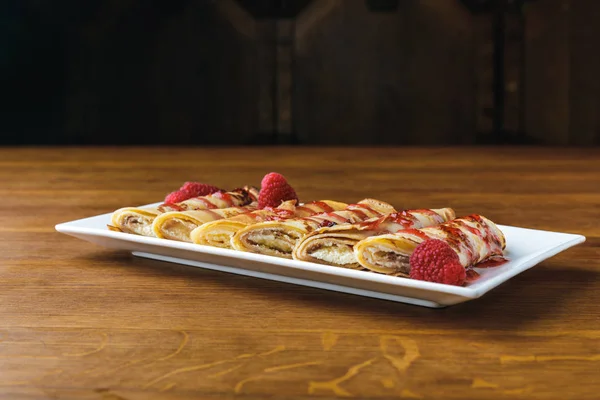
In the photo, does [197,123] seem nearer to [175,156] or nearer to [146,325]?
[175,156]

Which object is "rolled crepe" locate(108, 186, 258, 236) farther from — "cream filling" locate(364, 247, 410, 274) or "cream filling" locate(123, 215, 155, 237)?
"cream filling" locate(364, 247, 410, 274)

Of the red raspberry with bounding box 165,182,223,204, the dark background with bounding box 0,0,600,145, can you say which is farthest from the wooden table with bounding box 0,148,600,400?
the dark background with bounding box 0,0,600,145

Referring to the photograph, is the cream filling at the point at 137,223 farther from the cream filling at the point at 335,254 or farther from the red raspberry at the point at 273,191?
the cream filling at the point at 335,254

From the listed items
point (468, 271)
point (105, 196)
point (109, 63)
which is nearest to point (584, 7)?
point (109, 63)

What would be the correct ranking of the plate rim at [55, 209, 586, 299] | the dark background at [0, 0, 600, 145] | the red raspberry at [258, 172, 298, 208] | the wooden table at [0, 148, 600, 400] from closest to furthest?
the wooden table at [0, 148, 600, 400] → the plate rim at [55, 209, 586, 299] → the red raspberry at [258, 172, 298, 208] → the dark background at [0, 0, 600, 145]

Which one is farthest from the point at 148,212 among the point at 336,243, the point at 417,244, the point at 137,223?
the point at 417,244

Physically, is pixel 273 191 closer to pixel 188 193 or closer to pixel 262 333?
pixel 188 193
